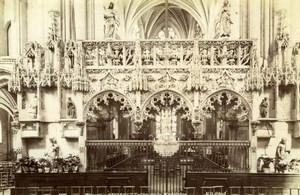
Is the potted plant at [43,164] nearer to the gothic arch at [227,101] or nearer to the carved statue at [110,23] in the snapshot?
the carved statue at [110,23]

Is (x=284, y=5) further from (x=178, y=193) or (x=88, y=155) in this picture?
(x=88, y=155)

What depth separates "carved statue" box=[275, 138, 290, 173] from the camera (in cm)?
1255

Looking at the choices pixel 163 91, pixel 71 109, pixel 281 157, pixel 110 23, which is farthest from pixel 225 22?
pixel 71 109

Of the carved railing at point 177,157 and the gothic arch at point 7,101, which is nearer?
the carved railing at point 177,157

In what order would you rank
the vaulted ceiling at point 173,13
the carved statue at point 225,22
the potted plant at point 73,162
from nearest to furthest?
the potted plant at point 73,162
the carved statue at point 225,22
the vaulted ceiling at point 173,13

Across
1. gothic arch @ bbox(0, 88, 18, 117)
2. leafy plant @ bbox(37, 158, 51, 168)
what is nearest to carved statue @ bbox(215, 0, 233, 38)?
leafy plant @ bbox(37, 158, 51, 168)

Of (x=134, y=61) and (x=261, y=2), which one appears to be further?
(x=261, y=2)

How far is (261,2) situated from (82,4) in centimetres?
797

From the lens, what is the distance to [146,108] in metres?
13.9

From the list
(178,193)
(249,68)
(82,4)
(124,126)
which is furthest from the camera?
(124,126)

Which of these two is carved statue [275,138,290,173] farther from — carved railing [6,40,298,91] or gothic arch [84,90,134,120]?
gothic arch [84,90,134,120]

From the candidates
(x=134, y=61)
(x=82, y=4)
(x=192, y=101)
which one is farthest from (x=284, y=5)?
(x=82, y=4)

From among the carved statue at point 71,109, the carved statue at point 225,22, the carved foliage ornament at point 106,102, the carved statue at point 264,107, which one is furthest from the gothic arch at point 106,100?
the carved statue at point 264,107

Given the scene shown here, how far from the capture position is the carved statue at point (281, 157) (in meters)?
12.6
